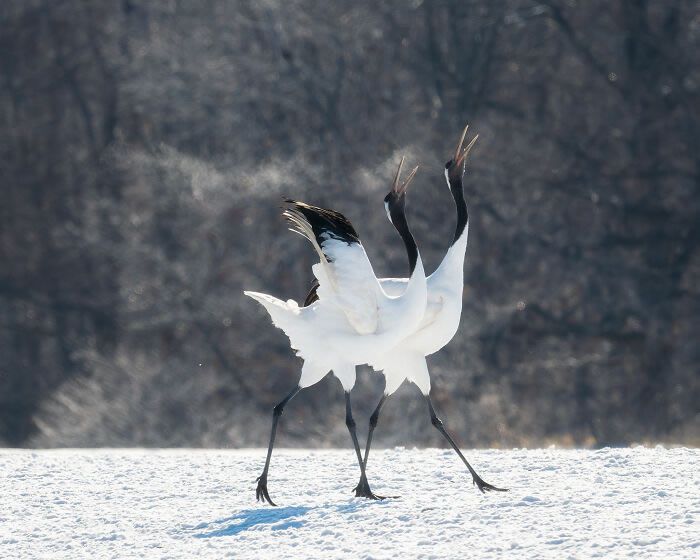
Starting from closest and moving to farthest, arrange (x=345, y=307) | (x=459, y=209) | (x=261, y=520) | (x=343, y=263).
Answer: (x=261, y=520), (x=343, y=263), (x=345, y=307), (x=459, y=209)

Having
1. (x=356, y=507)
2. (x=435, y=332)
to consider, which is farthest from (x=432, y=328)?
(x=356, y=507)

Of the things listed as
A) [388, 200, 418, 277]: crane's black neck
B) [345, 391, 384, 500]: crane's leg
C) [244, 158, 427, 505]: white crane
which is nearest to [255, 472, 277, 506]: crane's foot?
[244, 158, 427, 505]: white crane

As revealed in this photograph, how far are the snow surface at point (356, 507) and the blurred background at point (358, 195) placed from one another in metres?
8.40

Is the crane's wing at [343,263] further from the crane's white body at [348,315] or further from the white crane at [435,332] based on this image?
the white crane at [435,332]

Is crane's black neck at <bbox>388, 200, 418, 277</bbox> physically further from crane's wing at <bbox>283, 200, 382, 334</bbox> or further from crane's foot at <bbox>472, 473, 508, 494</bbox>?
crane's foot at <bbox>472, 473, 508, 494</bbox>

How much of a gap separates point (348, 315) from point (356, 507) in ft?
3.77

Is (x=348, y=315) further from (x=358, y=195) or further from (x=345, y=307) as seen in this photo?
(x=358, y=195)

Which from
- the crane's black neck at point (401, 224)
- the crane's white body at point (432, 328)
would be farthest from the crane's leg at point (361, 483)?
the crane's black neck at point (401, 224)

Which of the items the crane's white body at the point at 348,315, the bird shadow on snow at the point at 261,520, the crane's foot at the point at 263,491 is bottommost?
the bird shadow on snow at the point at 261,520

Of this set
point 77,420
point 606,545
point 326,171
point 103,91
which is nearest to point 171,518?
point 606,545

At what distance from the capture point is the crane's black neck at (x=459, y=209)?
23.0 ft

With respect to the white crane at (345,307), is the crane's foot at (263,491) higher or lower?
lower

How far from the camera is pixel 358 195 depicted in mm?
17312

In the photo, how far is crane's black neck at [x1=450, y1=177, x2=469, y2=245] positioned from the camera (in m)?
7.00
